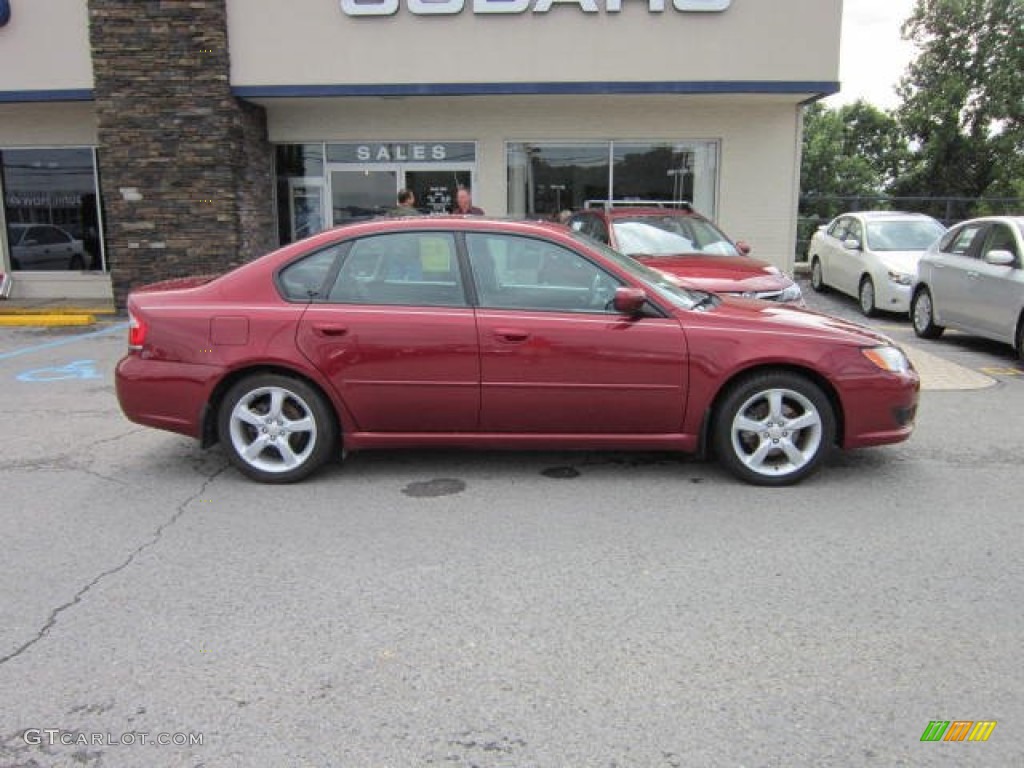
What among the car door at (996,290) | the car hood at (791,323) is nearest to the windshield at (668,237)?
the car door at (996,290)

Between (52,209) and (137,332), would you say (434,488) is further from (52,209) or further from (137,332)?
(52,209)

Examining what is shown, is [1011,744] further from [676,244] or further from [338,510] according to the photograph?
[676,244]

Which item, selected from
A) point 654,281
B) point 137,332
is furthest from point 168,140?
point 654,281

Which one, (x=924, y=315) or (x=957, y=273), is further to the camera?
(x=924, y=315)

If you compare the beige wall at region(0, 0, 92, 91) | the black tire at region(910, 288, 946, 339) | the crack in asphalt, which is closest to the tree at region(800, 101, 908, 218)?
the black tire at region(910, 288, 946, 339)

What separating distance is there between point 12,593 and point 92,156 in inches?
491

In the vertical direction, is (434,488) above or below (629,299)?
below

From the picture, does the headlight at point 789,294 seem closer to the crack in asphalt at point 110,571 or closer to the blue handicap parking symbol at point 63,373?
the crack in asphalt at point 110,571

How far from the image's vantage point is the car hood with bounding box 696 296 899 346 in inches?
201

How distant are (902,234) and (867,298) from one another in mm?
1463

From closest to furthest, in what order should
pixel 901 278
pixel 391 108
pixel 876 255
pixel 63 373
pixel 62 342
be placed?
pixel 63 373, pixel 62 342, pixel 901 278, pixel 876 255, pixel 391 108

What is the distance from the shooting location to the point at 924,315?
433 inches

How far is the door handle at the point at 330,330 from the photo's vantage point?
16.7 feet

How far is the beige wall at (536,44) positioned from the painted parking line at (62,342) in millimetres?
3951
